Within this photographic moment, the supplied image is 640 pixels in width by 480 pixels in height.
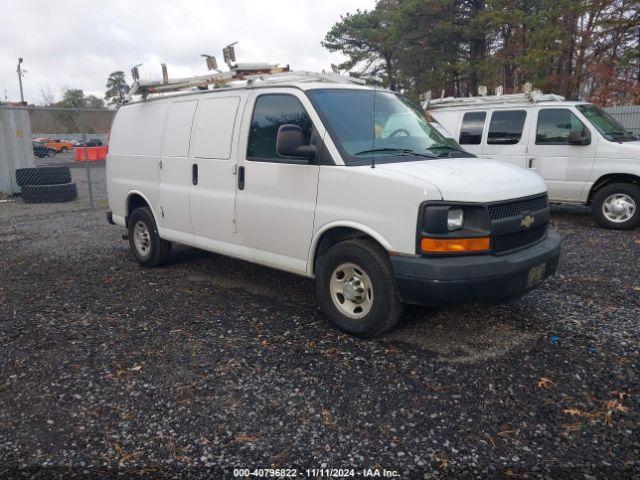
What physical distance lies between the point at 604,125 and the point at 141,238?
24.5ft

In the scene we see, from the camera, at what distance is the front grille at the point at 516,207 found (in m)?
3.82

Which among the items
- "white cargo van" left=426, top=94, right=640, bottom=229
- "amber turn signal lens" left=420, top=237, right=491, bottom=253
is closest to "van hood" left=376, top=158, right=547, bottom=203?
"amber turn signal lens" left=420, top=237, right=491, bottom=253

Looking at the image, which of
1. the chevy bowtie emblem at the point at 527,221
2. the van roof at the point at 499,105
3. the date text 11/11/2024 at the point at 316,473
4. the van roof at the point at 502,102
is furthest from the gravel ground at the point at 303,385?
the van roof at the point at 502,102

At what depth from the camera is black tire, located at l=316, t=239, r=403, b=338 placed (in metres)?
3.96

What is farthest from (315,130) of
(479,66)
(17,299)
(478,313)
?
(479,66)

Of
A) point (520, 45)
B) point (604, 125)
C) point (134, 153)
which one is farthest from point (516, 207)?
point (520, 45)

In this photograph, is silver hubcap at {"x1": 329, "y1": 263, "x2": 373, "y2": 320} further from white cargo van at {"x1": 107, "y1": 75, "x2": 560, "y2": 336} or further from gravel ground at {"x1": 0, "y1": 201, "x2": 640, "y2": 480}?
gravel ground at {"x1": 0, "y1": 201, "x2": 640, "y2": 480}

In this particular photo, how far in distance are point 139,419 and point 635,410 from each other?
118 inches

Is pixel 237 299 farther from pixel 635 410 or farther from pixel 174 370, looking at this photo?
pixel 635 410

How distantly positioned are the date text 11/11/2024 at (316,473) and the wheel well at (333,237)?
6.10 ft

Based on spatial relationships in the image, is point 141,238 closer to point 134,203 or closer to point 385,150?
point 134,203

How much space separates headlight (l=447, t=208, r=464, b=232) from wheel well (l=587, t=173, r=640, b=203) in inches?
238

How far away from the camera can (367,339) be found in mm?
4207

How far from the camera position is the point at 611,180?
862 centimetres
